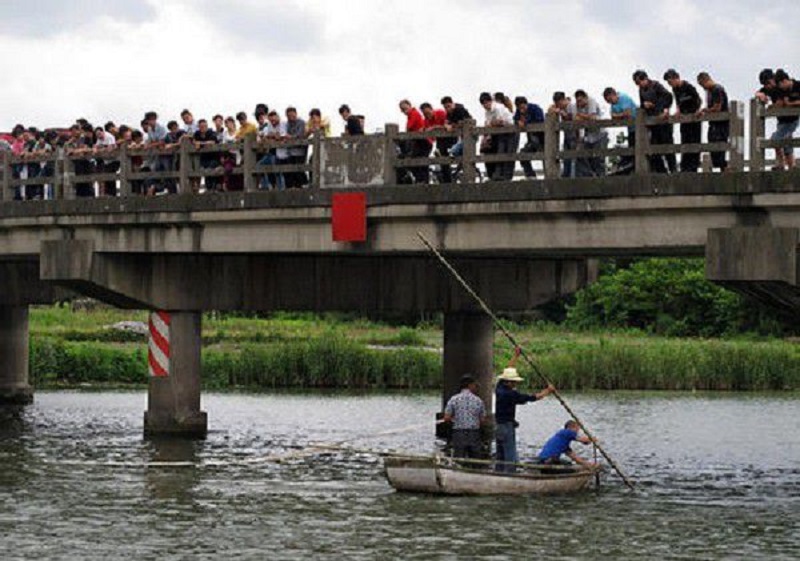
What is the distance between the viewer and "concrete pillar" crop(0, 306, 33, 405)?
2053 inches

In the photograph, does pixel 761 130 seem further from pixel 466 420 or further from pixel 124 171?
pixel 124 171

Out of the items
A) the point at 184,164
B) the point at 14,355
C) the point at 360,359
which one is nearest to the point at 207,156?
the point at 184,164

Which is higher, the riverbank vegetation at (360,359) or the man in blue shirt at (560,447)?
the riverbank vegetation at (360,359)

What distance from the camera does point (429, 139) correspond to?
33.7m

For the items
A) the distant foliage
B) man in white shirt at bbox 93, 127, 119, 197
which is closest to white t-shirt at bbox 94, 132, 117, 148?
man in white shirt at bbox 93, 127, 119, 197

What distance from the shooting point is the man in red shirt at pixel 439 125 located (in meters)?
33.8

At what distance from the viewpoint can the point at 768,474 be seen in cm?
3491

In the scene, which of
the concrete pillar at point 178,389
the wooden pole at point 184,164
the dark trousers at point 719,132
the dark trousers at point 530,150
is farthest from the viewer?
the concrete pillar at point 178,389

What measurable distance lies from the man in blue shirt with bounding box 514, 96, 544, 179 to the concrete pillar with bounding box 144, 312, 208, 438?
384 inches

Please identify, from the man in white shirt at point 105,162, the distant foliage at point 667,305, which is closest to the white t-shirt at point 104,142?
the man in white shirt at point 105,162

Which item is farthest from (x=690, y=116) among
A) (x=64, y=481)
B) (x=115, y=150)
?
(x=115, y=150)

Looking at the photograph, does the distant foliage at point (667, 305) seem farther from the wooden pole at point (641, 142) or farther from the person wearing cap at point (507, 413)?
the wooden pole at point (641, 142)

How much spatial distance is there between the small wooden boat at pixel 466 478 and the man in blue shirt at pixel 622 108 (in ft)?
15.0

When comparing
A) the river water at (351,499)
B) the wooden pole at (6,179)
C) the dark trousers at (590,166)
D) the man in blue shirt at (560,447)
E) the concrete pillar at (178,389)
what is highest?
the wooden pole at (6,179)
